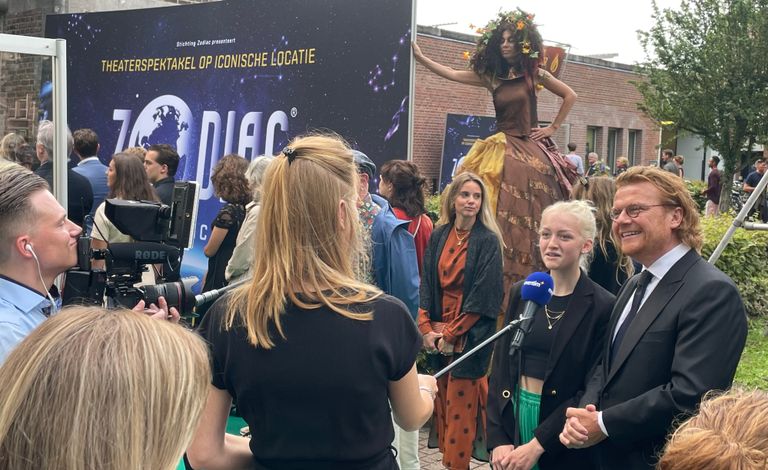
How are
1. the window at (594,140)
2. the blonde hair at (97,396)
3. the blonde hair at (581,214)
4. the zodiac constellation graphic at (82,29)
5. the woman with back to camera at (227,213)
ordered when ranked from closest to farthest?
the blonde hair at (97,396) < the blonde hair at (581,214) < the woman with back to camera at (227,213) < the zodiac constellation graphic at (82,29) < the window at (594,140)

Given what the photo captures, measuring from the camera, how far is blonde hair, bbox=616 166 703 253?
3010 millimetres

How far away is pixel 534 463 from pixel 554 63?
6.47m

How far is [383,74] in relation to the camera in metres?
6.48

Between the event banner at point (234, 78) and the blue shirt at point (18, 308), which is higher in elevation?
the event banner at point (234, 78)

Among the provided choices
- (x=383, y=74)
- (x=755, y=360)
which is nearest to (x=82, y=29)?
(x=383, y=74)

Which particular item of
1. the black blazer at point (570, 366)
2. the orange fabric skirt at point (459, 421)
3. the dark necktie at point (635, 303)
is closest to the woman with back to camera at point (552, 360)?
the black blazer at point (570, 366)

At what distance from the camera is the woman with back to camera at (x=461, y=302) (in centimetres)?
508

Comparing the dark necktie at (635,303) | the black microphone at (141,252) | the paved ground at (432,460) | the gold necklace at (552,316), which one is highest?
the black microphone at (141,252)

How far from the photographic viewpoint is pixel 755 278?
980 cm

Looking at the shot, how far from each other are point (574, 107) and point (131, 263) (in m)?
27.7

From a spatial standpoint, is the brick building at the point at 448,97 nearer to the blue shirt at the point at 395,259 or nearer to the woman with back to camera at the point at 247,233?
the woman with back to camera at the point at 247,233

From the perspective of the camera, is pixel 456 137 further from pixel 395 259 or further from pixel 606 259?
pixel 395 259

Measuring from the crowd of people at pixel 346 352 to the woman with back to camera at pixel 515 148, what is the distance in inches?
44.6

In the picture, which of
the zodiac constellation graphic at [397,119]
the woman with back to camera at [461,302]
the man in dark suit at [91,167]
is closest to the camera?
the woman with back to camera at [461,302]
